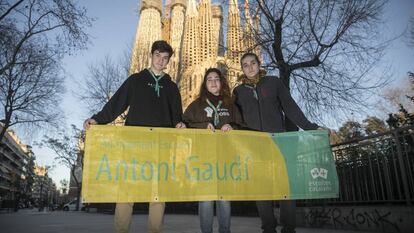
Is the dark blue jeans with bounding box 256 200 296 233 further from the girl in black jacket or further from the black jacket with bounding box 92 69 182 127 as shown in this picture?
the black jacket with bounding box 92 69 182 127

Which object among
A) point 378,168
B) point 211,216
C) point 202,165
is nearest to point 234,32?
point 378,168

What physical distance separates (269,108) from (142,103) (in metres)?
1.59

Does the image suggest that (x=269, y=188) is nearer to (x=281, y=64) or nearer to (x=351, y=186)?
(x=351, y=186)

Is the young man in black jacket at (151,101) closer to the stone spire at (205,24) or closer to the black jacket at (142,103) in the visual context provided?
the black jacket at (142,103)

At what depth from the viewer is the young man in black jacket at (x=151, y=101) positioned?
3.63 meters

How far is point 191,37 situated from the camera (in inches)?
2832

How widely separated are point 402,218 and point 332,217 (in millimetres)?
2137

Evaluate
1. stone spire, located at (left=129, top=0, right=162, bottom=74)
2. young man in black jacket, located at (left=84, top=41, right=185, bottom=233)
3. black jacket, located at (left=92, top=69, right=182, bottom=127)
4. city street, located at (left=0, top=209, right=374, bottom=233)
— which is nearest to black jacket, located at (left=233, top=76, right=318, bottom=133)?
young man in black jacket, located at (left=84, top=41, right=185, bottom=233)

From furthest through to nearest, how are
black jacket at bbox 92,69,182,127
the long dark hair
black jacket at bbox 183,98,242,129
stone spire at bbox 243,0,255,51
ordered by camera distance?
stone spire at bbox 243,0,255,51
the long dark hair
black jacket at bbox 183,98,242,129
black jacket at bbox 92,69,182,127

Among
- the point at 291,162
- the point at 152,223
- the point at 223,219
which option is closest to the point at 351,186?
the point at 291,162

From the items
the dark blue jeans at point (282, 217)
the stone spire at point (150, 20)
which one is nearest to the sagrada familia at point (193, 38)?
the stone spire at point (150, 20)

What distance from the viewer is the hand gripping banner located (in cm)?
344

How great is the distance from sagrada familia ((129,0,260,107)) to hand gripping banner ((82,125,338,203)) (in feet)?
11.8

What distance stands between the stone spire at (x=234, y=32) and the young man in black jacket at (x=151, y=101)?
9.34 m
